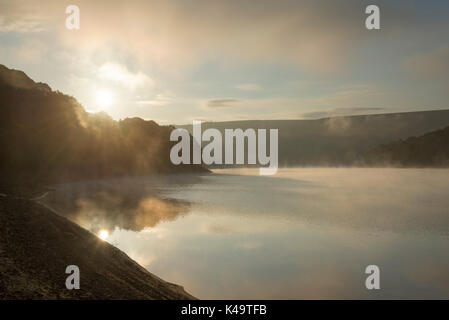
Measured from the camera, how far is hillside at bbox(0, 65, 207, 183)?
78.4m

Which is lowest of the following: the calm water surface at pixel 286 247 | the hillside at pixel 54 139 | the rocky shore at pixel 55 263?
the calm water surface at pixel 286 247

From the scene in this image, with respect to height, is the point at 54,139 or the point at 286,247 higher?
the point at 54,139

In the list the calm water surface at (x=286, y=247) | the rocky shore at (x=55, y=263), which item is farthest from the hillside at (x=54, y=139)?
the rocky shore at (x=55, y=263)

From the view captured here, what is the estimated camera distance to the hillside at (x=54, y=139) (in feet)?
257

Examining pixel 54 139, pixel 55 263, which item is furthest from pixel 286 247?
pixel 54 139

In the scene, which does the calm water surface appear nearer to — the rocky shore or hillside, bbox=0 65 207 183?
the rocky shore

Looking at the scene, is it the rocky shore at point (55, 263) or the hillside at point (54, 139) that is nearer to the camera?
the rocky shore at point (55, 263)

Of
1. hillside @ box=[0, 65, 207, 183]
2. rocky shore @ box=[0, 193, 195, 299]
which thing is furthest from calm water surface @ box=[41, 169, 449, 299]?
hillside @ box=[0, 65, 207, 183]

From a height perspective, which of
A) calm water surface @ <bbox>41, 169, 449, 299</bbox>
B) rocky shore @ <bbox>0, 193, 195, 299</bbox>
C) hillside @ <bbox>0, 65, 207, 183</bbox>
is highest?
hillside @ <bbox>0, 65, 207, 183</bbox>

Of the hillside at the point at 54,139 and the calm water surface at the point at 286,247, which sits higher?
the hillside at the point at 54,139

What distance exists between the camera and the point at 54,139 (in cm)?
9231

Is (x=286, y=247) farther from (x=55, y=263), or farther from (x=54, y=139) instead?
(x=54, y=139)

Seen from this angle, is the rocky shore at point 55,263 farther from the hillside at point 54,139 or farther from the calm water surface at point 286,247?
the hillside at point 54,139

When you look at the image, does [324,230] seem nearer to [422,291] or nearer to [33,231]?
[422,291]
